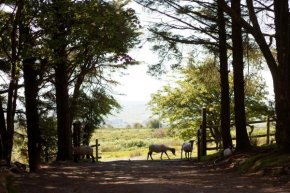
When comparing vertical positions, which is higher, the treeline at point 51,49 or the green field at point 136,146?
the treeline at point 51,49

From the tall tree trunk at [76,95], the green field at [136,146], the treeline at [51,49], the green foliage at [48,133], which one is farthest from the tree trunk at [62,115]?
the green field at [136,146]

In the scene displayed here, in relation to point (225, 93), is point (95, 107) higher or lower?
lower

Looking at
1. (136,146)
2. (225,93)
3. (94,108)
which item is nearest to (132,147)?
(136,146)

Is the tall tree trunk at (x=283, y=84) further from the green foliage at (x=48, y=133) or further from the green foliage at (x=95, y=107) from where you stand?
the green foliage at (x=48, y=133)

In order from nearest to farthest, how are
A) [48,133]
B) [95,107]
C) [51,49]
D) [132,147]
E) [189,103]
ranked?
[51,49], [48,133], [95,107], [189,103], [132,147]

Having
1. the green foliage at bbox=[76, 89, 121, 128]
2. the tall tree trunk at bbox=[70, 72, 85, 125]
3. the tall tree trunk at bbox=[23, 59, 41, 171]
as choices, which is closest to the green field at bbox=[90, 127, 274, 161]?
the green foliage at bbox=[76, 89, 121, 128]

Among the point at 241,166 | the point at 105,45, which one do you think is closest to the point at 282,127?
the point at 241,166

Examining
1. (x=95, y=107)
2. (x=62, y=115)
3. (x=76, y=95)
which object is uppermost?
(x=76, y=95)

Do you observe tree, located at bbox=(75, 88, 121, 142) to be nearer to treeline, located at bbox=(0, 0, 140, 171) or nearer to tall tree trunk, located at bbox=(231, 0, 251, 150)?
treeline, located at bbox=(0, 0, 140, 171)

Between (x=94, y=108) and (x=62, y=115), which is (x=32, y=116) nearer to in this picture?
(x=62, y=115)

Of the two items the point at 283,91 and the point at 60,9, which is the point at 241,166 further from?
the point at 60,9

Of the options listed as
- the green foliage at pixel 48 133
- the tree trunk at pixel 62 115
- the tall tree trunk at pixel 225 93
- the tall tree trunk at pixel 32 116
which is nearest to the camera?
the tall tree trunk at pixel 32 116

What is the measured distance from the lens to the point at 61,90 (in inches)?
730

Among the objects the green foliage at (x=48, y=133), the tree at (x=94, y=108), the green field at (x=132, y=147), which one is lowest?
the green field at (x=132, y=147)
